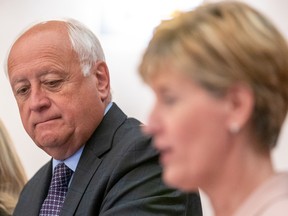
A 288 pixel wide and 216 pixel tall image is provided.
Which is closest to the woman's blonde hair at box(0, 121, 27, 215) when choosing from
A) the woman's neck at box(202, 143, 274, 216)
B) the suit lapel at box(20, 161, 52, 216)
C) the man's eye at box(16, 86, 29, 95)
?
the suit lapel at box(20, 161, 52, 216)

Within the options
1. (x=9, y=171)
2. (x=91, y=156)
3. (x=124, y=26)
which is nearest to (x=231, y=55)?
(x=91, y=156)

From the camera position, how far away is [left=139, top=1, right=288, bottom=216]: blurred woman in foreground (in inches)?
30.0

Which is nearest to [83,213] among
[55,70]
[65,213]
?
[65,213]

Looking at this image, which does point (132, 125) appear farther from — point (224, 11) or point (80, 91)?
point (224, 11)

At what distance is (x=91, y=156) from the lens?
1.55 m

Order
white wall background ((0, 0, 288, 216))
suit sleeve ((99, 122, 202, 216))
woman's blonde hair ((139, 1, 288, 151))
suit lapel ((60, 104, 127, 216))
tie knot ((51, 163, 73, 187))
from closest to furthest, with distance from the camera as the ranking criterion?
woman's blonde hair ((139, 1, 288, 151))
suit sleeve ((99, 122, 202, 216))
suit lapel ((60, 104, 127, 216))
tie knot ((51, 163, 73, 187))
white wall background ((0, 0, 288, 216))

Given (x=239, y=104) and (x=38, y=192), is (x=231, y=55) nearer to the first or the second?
(x=239, y=104)

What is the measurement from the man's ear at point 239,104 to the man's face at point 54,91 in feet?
2.79

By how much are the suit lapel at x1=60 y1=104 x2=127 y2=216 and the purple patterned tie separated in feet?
0.29

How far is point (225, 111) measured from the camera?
2.49 feet

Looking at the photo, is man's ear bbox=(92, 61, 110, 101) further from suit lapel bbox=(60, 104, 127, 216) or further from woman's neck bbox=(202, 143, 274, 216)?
woman's neck bbox=(202, 143, 274, 216)

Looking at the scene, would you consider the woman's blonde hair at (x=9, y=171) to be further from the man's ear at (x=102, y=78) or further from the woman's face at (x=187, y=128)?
the woman's face at (x=187, y=128)

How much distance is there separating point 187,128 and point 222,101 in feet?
0.20

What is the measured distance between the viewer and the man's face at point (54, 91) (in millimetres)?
1552
